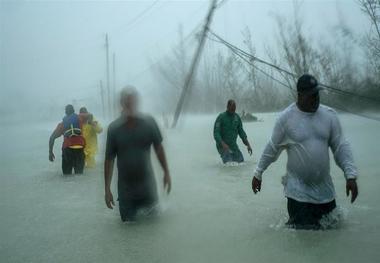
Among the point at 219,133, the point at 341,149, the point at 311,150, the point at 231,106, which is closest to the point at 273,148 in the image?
the point at 311,150

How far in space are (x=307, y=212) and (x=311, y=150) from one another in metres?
0.69

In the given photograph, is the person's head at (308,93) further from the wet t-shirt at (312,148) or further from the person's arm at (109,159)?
the person's arm at (109,159)

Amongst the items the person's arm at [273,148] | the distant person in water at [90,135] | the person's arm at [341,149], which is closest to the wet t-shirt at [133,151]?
the person's arm at [273,148]

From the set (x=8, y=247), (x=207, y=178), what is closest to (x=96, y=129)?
(x=207, y=178)

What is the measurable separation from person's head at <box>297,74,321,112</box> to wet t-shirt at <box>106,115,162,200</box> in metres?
1.83

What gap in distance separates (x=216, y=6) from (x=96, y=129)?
546 cm

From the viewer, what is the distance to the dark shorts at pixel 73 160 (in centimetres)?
1173

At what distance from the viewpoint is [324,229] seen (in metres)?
5.40

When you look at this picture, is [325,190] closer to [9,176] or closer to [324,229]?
[324,229]

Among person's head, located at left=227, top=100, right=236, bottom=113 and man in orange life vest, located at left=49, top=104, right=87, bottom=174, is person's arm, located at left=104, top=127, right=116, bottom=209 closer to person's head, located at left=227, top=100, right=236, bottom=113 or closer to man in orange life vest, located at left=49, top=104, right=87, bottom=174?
person's head, located at left=227, top=100, right=236, bottom=113

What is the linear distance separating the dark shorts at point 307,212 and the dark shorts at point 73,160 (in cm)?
732

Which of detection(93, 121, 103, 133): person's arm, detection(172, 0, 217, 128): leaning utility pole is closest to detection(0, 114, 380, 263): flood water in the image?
detection(93, 121, 103, 133): person's arm

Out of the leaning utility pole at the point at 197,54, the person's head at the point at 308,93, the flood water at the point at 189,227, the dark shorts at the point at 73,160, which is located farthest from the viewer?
the leaning utility pole at the point at 197,54

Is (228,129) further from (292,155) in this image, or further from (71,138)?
(292,155)
